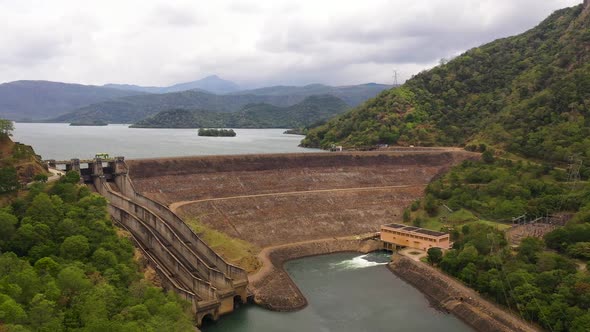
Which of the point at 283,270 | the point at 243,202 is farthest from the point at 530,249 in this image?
the point at 243,202

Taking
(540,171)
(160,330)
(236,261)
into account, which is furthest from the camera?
(540,171)

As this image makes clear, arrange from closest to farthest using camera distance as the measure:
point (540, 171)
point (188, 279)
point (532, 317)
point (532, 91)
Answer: point (532, 317)
point (188, 279)
point (540, 171)
point (532, 91)

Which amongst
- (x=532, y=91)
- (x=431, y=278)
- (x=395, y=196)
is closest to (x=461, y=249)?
(x=431, y=278)

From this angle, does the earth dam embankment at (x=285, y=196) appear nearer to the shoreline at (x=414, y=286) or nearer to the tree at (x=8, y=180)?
the shoreline at (x=414, y=286)

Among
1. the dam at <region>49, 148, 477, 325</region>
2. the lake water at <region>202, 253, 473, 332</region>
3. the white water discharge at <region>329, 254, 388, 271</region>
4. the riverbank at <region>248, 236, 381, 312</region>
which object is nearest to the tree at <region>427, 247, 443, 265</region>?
the lake water at <region>202, 253, 473, 332</region>

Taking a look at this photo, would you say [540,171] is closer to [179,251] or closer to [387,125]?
[387,125]

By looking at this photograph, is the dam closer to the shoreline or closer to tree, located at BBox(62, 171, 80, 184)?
the shoreline
